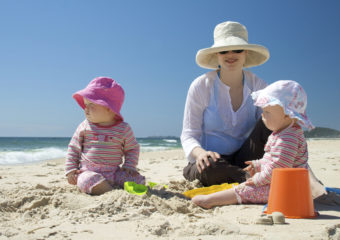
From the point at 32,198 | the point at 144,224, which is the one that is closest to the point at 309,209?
the point at 144,224

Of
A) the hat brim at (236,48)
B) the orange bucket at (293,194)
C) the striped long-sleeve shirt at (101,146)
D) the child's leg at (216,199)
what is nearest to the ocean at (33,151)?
the striped long-sleeve shirt at (101,146)

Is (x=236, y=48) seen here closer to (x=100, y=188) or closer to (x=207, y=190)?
(x=207, y=190)

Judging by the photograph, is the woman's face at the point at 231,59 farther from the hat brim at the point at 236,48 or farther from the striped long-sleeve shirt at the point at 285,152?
the striped long-sleeve shirt at the point at 285,152

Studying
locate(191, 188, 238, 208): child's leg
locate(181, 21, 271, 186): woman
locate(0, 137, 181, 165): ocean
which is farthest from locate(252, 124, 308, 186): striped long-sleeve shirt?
locate(0, 137, 181, 165): ocean

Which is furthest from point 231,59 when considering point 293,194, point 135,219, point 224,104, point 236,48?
point 135,219

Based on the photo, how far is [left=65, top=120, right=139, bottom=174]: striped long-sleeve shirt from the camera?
268 cm

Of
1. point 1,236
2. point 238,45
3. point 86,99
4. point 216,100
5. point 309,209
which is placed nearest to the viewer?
point 1,236

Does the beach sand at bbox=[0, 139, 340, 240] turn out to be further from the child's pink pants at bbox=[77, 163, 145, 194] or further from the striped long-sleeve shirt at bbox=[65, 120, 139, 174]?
the striped long-sleeve shirt at bbox=[65, 120, 139, 174]

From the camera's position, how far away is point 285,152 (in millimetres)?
2162

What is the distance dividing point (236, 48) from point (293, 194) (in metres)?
1.59

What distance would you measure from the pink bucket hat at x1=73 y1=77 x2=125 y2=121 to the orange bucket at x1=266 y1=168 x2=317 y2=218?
1471mm

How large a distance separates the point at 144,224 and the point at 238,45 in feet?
6.54

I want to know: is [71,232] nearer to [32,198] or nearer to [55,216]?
[55,216]

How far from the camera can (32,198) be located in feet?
7.50
